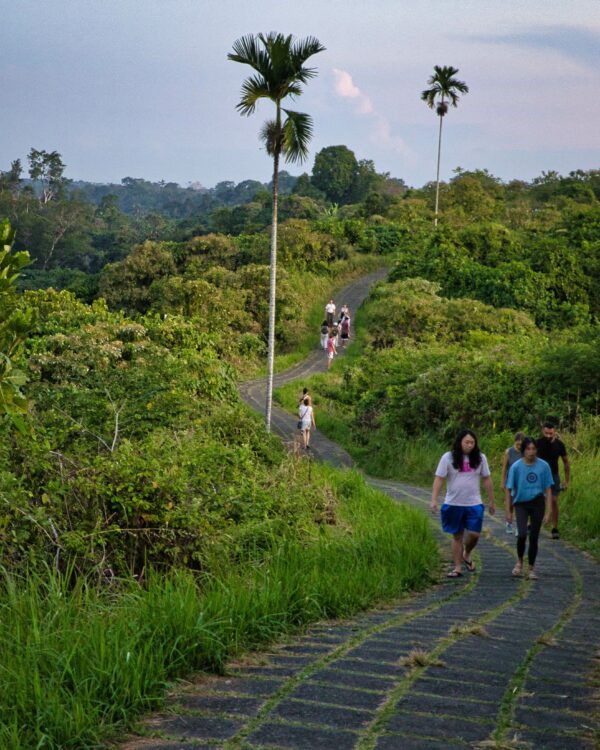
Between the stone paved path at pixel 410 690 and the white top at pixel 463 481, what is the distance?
2057 mm

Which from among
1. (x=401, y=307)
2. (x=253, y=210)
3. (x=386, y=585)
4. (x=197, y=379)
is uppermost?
(x=253, y=210)

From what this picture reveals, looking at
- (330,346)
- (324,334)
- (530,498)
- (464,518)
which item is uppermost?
(324,334)

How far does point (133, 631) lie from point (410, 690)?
53.4 inches

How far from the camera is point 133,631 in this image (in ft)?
15.9

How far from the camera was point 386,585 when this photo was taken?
784cm

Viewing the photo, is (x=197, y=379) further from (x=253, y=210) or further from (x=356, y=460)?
(x=253, y=210)

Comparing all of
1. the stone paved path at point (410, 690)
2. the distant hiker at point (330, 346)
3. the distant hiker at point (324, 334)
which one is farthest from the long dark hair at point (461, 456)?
the distant hiker at point (324, 334)

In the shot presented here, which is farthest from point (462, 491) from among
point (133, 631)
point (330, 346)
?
point (330, 346)

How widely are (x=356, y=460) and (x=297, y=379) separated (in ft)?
33.8

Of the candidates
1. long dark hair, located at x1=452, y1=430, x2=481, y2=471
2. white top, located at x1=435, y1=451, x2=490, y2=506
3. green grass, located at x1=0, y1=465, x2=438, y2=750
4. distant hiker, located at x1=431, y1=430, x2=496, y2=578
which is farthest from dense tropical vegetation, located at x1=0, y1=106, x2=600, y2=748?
long dark hair, located at x1=452, y1=430, x2=481, y2=471

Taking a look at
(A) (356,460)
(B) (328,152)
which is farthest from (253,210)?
(A) (356,460)

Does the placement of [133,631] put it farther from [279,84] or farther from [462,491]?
[279,84]

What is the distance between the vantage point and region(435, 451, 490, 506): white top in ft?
29.8

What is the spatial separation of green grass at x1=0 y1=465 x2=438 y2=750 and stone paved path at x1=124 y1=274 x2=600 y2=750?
16 cm
